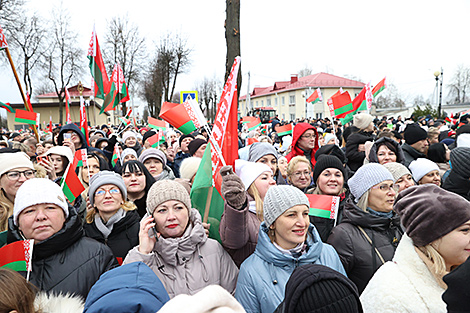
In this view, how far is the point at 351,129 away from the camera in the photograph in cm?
788

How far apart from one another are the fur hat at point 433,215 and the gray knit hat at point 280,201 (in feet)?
2.53

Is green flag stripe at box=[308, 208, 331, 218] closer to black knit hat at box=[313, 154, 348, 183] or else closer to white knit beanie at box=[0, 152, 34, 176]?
black knit hat at box=[313, 154, 348, 183]

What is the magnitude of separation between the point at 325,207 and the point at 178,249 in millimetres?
1533

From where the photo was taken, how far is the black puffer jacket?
2.44 meters

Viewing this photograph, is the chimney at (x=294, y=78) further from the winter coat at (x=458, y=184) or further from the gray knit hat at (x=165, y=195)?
the gray knit hat at (x=165, y=195)

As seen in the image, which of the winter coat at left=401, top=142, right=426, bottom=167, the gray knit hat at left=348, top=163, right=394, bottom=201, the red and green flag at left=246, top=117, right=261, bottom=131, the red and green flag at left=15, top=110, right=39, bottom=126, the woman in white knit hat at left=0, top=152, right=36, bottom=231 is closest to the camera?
the gray knit hat at left=348, top=163, right=394, bottom=201

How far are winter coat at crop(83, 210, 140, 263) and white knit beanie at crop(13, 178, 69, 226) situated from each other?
1.53 ft

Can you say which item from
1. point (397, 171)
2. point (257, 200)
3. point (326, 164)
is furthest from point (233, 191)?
point (397, 171)

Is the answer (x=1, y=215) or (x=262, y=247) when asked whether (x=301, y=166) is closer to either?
(x=262, y=247)

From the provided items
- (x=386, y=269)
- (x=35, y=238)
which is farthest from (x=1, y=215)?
(x=386, y=269)

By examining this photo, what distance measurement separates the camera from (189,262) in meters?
2.59

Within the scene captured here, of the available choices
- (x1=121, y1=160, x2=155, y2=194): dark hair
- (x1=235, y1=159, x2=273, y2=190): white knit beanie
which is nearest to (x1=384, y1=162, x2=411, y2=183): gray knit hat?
(x1=235, y1=159, x2=273, y2=190): white knit beanie

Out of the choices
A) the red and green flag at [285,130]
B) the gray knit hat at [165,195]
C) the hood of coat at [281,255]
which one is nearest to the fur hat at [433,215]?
the hood of coat at [281,255]

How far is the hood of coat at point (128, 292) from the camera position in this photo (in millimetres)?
1082
